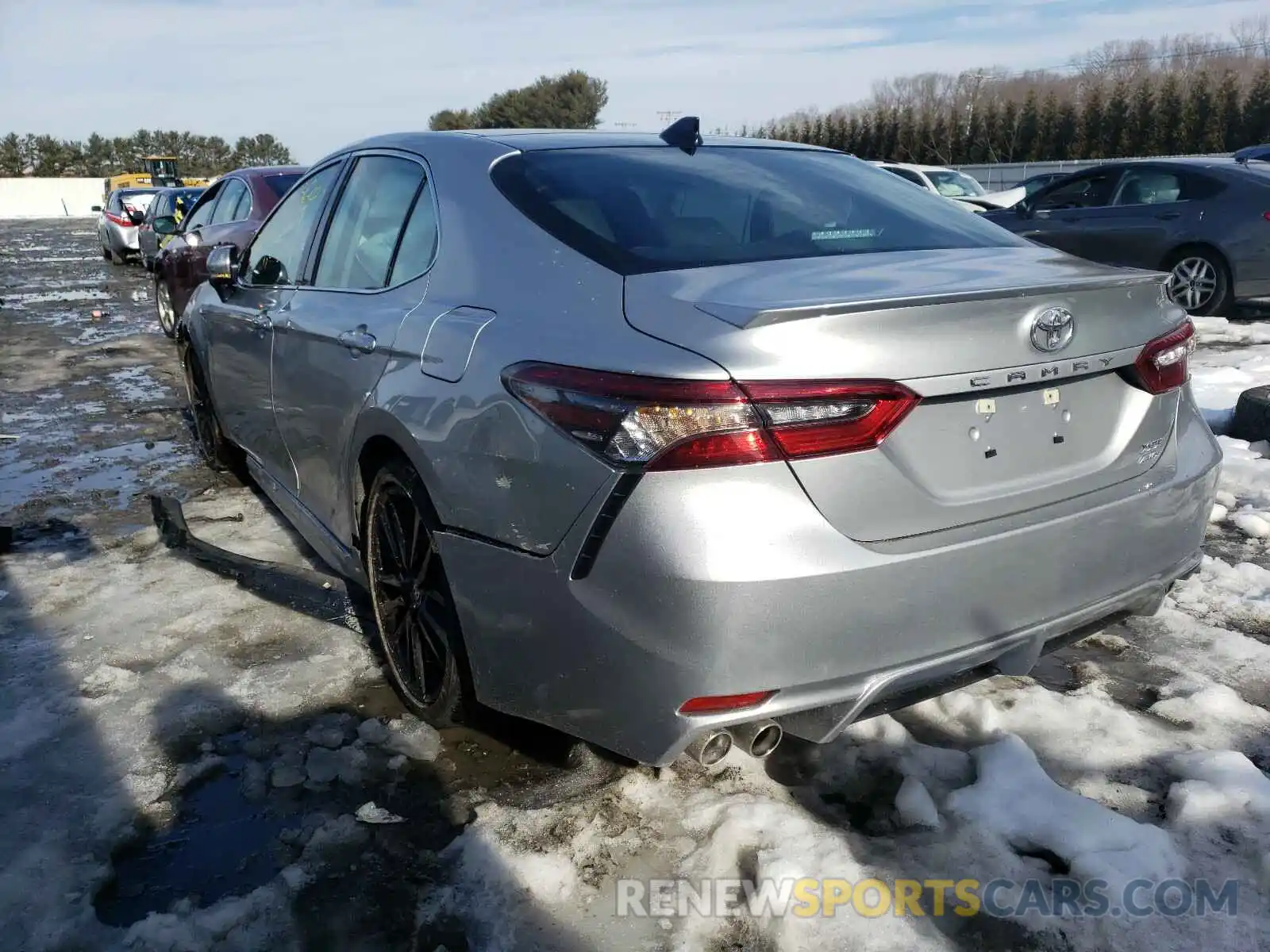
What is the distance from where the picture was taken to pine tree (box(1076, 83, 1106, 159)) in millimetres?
43438

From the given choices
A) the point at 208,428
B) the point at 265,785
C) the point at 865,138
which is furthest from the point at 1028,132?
the point at 265,785

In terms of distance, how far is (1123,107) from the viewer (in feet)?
140

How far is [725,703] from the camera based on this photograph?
2.12 m

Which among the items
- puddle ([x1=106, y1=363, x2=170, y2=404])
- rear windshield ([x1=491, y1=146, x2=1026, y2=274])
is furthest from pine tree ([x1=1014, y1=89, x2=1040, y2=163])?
rear windshield ([x1=491, y1=146, x2=1026, y2=274])

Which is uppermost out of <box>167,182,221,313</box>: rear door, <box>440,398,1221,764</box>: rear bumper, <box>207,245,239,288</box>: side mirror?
<box>207,245,239,288</box>: side mirror

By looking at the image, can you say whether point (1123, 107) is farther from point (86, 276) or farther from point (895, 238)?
point (895, 238)

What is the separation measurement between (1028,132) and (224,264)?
48380 mm

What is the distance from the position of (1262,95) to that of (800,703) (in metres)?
45.4

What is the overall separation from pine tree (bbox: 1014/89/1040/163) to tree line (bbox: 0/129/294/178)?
51.8 m

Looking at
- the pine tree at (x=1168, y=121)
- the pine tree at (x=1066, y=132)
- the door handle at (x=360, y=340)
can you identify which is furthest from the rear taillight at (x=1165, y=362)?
the pine tree at (x=1066, y=132)

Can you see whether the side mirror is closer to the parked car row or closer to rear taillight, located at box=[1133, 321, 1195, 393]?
rear taillight, located at box=[1133, 321, 1195, 393]

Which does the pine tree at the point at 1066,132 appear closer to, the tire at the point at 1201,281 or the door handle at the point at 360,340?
the tire at the point at 1201,281

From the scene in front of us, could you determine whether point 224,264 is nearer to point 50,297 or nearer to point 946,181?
point 50,297

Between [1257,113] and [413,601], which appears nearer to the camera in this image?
[413,601]
